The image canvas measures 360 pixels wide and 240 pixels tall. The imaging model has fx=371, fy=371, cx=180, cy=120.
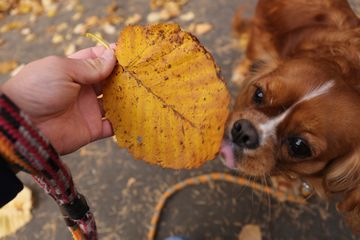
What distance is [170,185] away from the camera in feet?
8.59

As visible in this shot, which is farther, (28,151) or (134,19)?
(134,19)

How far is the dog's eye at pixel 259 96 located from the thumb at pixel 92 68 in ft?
2.50

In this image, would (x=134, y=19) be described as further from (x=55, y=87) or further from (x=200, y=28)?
(x=55, y=87)

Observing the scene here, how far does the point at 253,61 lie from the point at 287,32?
0.28 m

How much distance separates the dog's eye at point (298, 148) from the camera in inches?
66.8

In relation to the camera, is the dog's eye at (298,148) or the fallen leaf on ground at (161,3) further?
the fallen leaf on ground at (161,3)

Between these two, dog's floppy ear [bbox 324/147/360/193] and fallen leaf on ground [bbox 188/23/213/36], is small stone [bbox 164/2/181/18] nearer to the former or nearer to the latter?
fallen leaf on ground [bbox 188/23/213/36]

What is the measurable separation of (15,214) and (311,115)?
6.71ft

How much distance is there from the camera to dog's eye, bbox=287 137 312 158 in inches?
66.8

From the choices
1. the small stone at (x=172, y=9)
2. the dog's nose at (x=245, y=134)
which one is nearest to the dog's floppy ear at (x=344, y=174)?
the dog's nose at (x=245, y=134)

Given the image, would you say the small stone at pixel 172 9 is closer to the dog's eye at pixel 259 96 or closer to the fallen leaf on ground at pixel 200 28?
the fallen leaf on ground at pixel 200 28

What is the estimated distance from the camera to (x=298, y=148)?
173cm

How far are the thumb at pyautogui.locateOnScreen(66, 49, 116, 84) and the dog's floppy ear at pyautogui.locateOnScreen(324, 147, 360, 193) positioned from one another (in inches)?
47.7

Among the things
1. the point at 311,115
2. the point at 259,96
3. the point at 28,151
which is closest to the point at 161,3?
the point at 259,96
